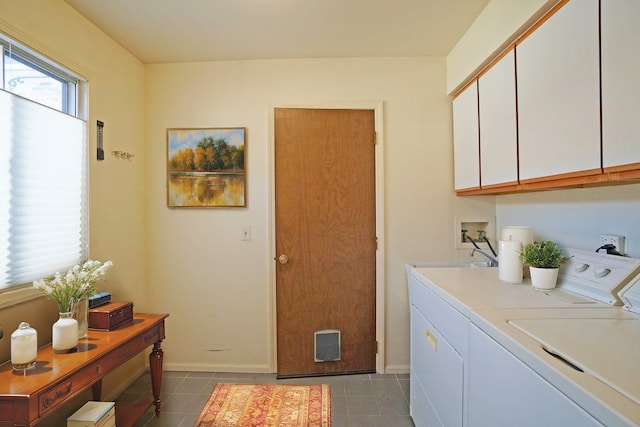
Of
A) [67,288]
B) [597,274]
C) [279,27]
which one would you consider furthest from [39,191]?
[597,274]

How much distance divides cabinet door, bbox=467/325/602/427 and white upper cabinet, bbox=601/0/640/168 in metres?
0.76

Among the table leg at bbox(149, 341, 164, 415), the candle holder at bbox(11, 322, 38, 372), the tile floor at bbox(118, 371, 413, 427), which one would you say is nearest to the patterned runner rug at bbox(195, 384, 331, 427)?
the tile floor at bbox(118, 371, 413, 427)

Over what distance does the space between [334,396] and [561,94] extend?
2149mm

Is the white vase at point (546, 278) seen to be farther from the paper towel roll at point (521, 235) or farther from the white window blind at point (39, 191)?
the white window blind at point (39, 191)

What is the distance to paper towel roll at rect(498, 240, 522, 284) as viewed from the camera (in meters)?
1.45

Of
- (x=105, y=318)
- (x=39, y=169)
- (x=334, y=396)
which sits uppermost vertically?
(x=39, y=169)

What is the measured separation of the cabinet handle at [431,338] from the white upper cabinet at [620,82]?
1.00m

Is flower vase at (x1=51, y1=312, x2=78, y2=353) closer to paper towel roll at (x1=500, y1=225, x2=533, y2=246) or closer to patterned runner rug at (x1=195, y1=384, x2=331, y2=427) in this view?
patterned runner rug at (x1=195, y1=384, x2=331, y2=427)

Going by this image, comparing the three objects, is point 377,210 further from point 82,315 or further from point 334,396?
point 82,315

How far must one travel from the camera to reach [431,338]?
1.46 m

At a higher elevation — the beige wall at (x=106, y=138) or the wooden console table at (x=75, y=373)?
the beige wall at (x=106, y=138)

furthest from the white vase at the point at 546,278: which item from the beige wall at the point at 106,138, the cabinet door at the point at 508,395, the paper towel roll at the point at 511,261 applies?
the beige wall at the point at 106,138

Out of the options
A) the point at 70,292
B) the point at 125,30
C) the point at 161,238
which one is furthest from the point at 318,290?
the point at 125,30

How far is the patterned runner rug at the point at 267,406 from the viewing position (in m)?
1.75
